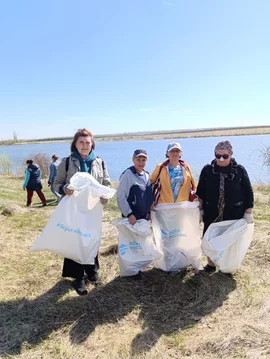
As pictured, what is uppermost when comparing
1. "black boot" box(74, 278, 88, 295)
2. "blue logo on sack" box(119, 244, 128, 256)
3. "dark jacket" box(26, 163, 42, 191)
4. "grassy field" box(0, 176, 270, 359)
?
"dark jacket" box(26, 163, 42, 191)

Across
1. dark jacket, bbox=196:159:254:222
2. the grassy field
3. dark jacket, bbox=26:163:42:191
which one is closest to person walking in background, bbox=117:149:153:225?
→ dark jacket, bbox=196:159:254:222

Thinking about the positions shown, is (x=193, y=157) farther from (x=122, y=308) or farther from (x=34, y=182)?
(x=122, y=308)

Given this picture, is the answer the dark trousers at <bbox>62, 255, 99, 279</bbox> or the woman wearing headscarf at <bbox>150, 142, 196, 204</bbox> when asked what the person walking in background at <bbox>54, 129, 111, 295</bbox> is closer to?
the dark trousers at <bbox>62, 255, 99, 279</bbox>

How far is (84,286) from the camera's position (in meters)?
3.05

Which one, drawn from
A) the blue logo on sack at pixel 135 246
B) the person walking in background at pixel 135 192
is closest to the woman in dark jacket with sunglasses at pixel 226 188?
the person walking in background at pixel 135 192

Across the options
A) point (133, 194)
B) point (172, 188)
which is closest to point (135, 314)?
point (133, 194)

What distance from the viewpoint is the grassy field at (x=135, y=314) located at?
2273 mm

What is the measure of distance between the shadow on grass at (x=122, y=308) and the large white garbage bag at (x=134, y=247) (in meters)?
0.19

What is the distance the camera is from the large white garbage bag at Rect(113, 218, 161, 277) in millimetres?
3211

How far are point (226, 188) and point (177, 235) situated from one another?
738 millimetres

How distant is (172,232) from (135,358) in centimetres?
145

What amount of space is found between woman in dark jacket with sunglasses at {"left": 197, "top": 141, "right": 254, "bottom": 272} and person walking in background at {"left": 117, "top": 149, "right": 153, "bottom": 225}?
26.4 inches

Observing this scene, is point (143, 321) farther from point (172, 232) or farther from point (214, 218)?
point (214, 218)

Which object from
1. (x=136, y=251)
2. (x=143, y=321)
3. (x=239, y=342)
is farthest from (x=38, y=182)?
(x=239, y=342)
